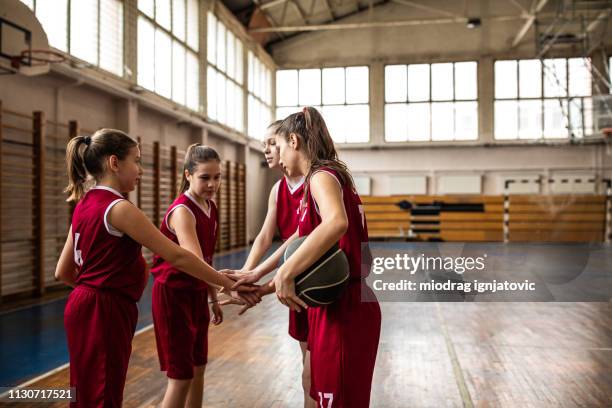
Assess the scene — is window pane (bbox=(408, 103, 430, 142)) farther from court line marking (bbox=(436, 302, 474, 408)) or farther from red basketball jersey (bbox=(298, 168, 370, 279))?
red basketball jersey (bbox=(298, 168, 370, 279))

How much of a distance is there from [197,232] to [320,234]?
3.49 feet

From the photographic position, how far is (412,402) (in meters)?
3.15

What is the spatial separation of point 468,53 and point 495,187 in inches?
174

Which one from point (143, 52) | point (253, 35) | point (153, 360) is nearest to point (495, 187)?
point (253, 35)

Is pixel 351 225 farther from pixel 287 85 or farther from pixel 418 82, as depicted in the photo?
pixel 287 85

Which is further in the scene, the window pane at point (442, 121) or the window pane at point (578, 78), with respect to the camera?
the window pane at point (442, 121)

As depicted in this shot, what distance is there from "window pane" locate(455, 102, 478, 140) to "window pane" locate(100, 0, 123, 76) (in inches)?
453

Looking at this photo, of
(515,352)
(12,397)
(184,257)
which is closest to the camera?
(184,257)

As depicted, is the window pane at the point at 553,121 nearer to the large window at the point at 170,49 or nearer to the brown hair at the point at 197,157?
the large window at the point at 170,49

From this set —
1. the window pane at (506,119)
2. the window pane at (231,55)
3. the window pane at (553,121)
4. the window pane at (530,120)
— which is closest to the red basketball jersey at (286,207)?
the window pane at (231,55)

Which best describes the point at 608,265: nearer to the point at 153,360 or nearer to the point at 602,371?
the point at 602,371

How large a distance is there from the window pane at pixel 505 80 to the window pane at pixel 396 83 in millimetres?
2888

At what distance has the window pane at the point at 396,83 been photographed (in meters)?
17.3
